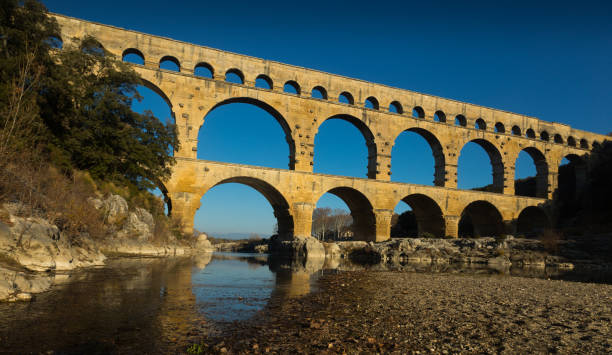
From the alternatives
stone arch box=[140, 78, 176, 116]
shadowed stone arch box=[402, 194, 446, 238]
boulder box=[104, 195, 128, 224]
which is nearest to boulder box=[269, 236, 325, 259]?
shadowed stone arch box=[402, 194, 446, 238]

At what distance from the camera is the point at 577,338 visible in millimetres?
5363

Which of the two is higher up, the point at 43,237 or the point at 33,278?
the point at 43,237

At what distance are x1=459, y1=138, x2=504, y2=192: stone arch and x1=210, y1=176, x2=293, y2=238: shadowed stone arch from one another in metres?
19.7

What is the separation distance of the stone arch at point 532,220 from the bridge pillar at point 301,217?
22.2m

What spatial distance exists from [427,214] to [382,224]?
19.8 feet

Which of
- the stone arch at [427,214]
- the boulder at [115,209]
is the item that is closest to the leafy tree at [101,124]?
the boulder at [115,209]

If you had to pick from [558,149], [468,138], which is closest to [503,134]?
[468,138]

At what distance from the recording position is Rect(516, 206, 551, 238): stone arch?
127 ft

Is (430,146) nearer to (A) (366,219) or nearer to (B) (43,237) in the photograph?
(A) (366,219)

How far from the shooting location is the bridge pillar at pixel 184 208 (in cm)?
2566

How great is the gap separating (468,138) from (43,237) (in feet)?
113

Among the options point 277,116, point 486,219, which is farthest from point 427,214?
point 277,116

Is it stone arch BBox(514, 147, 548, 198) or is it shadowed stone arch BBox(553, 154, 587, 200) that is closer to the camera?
stone arch BBox(514, 147, 548, 198)

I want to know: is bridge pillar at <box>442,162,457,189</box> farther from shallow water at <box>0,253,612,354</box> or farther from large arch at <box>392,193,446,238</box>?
shallow water at <box>0,253,612,354</box>
